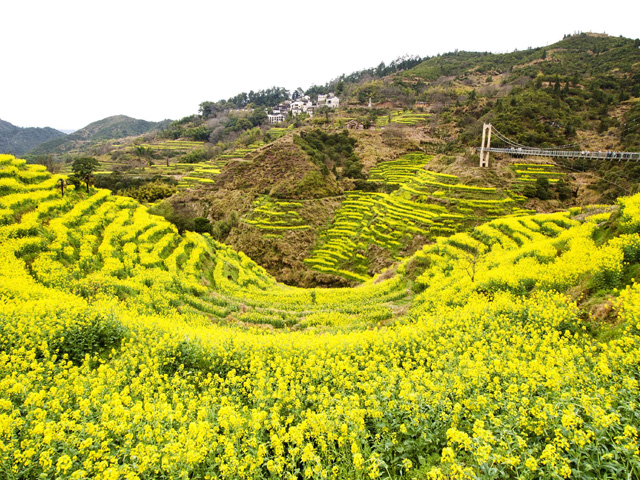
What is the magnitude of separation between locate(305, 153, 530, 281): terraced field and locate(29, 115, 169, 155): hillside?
124 m

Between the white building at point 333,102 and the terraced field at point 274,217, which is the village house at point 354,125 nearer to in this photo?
the terraced field at point 274,217

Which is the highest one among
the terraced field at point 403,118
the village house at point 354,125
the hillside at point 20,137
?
the hillside at point 20,137

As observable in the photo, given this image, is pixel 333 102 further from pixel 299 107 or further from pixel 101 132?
pixel 101 132

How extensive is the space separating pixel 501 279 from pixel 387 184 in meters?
32.6

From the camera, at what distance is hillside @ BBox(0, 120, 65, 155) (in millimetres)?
123731

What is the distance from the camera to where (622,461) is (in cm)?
332

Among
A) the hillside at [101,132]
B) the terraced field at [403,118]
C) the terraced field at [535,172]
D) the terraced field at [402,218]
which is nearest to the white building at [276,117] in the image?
the terraced field at [403,118]

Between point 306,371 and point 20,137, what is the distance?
194 metres

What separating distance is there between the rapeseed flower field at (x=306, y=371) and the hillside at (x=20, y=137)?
508ft

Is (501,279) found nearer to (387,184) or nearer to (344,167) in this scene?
(387,184)

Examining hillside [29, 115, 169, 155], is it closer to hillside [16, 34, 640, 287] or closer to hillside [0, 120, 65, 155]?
hillside [0, 120, 65, 155]

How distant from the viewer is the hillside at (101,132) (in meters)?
117

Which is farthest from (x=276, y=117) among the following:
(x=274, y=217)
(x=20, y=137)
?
(x=20, y=137)

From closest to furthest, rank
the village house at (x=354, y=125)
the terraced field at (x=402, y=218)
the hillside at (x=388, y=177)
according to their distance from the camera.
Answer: the terraced field at (x=402, y=218) < the hillside at (x=388, y=177) < the village house at (x=354, y=125)
